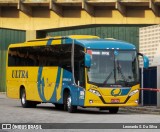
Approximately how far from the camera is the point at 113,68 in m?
24.4

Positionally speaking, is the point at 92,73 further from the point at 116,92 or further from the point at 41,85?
the point at 41,85

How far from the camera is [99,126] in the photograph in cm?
1814

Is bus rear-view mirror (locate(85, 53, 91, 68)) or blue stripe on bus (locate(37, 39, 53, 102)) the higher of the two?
bus rear-view mirror (locate(85, 53, 91, 68))

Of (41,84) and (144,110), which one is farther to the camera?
(41,84)

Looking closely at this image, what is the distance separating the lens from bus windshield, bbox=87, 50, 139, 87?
955 inches

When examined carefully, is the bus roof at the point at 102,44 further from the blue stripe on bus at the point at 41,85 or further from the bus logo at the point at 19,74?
the bus logo at the point at 19,74

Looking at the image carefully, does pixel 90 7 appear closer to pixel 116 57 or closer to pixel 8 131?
pixel 116 57

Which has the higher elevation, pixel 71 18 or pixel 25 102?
pixel 71 18

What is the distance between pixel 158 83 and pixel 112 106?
5.59 m

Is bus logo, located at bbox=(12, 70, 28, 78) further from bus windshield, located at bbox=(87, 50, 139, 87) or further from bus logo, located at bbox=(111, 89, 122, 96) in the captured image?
bus logo, located at bbox=(111, 89, 122, 96)

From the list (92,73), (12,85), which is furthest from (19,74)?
(92,73)

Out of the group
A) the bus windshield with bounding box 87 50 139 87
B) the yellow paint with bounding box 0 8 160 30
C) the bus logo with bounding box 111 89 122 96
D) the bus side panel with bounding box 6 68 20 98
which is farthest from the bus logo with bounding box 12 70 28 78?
the yellow paint with bounding box 0 8 160 30

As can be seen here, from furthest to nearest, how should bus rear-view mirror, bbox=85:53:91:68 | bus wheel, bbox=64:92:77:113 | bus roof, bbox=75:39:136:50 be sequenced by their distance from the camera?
bus wheel, bbox=64:92:77:113 → bus roof, bbox=75:39:136:50 → bus rear-view mirror, bbox=85:53:91:68

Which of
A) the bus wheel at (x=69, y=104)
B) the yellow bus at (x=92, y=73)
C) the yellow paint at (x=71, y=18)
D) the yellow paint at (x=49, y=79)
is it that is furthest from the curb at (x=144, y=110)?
the yellow paint at (x=71, y=18)
